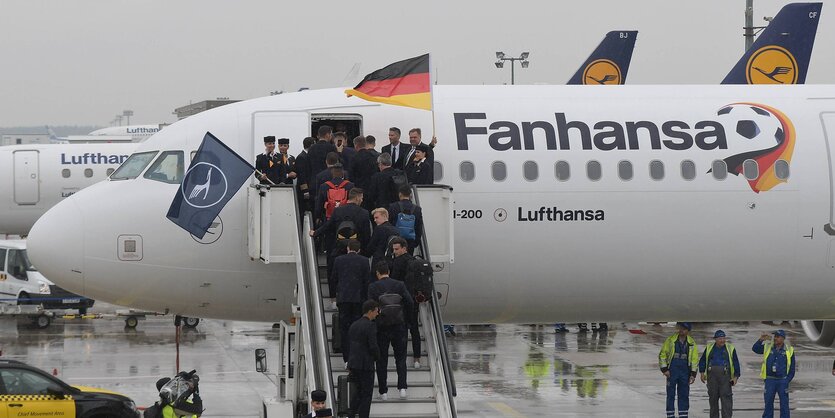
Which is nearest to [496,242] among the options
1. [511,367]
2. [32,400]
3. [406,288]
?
[406,288]

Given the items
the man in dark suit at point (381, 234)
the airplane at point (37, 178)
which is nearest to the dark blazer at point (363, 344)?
the man in dark suit at point (381, 234)

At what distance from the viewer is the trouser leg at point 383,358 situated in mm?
14250

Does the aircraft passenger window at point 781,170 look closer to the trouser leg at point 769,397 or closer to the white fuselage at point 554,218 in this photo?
the white fuselage at point 554,218

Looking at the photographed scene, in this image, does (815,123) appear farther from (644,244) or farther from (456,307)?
(456,307)

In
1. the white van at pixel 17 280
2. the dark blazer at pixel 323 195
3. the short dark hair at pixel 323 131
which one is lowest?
the white van at pixel 17 280

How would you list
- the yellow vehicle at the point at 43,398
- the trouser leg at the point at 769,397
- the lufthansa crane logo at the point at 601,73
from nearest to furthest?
the yellow vehicle at the point at 43,398 → the trouser leg at the point at 769,397 → the lufthansa crane logo at the point at 601,73

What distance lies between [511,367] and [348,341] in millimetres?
14798

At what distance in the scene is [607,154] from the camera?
57.5 ft

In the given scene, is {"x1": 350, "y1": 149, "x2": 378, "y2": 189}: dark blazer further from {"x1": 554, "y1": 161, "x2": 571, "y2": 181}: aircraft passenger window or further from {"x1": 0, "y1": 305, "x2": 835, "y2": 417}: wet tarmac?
{"x1": 0, "y1": 305, "x2": 835, "y2": 417}: wet tarmac

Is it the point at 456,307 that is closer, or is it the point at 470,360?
the point at 456,307

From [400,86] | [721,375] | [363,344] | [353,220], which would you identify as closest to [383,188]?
[353,220]

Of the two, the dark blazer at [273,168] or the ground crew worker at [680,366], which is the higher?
the dark blazer at [273,168]

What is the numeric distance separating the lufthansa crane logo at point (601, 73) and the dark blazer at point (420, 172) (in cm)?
2301

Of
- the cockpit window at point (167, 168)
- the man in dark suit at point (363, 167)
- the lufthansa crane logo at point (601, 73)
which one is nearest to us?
the man in dark suit at point (363, 167)
